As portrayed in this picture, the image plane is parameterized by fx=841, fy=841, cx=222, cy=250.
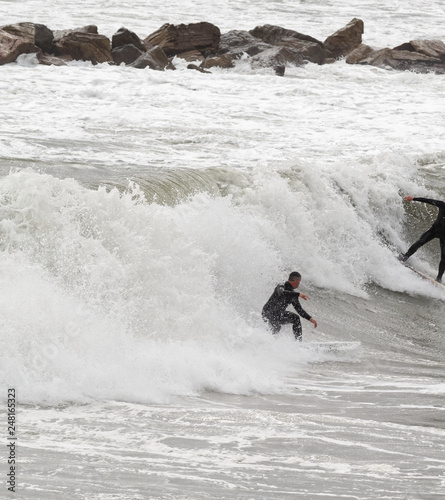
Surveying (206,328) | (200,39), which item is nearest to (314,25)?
(200,39)

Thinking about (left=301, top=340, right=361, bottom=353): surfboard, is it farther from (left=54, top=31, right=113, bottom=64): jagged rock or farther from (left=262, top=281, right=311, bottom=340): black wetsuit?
(left=54, top=31, right=113, bottom=64): jagged rock

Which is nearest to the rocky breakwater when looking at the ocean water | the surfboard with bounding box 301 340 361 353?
the ocean water

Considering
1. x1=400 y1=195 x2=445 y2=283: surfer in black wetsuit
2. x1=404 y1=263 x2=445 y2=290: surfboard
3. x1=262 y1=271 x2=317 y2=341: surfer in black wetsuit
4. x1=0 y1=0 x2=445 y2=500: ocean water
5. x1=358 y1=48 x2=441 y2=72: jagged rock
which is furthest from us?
x1=358 y1=48 x2=441 y2=72: jagged rock

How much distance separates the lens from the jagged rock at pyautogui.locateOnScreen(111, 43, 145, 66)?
25.3 meters

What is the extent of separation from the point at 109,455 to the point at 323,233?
787 centimetres

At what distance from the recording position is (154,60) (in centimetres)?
2511

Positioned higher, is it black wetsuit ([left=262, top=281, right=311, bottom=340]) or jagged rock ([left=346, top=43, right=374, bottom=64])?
jagged rock ([left=346, top=43, right=374, bottom=64])

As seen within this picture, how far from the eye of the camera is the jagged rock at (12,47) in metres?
23.1

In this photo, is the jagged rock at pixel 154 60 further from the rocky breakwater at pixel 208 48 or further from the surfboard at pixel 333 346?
the surfboard at pixel 333 346

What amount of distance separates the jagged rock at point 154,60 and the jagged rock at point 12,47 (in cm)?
297

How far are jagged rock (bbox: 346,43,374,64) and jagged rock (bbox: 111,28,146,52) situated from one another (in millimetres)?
7400

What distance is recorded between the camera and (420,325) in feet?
36.3

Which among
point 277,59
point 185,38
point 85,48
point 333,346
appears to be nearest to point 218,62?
point 277,59

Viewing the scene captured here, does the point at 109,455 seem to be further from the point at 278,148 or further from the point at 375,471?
the point at 278,148
